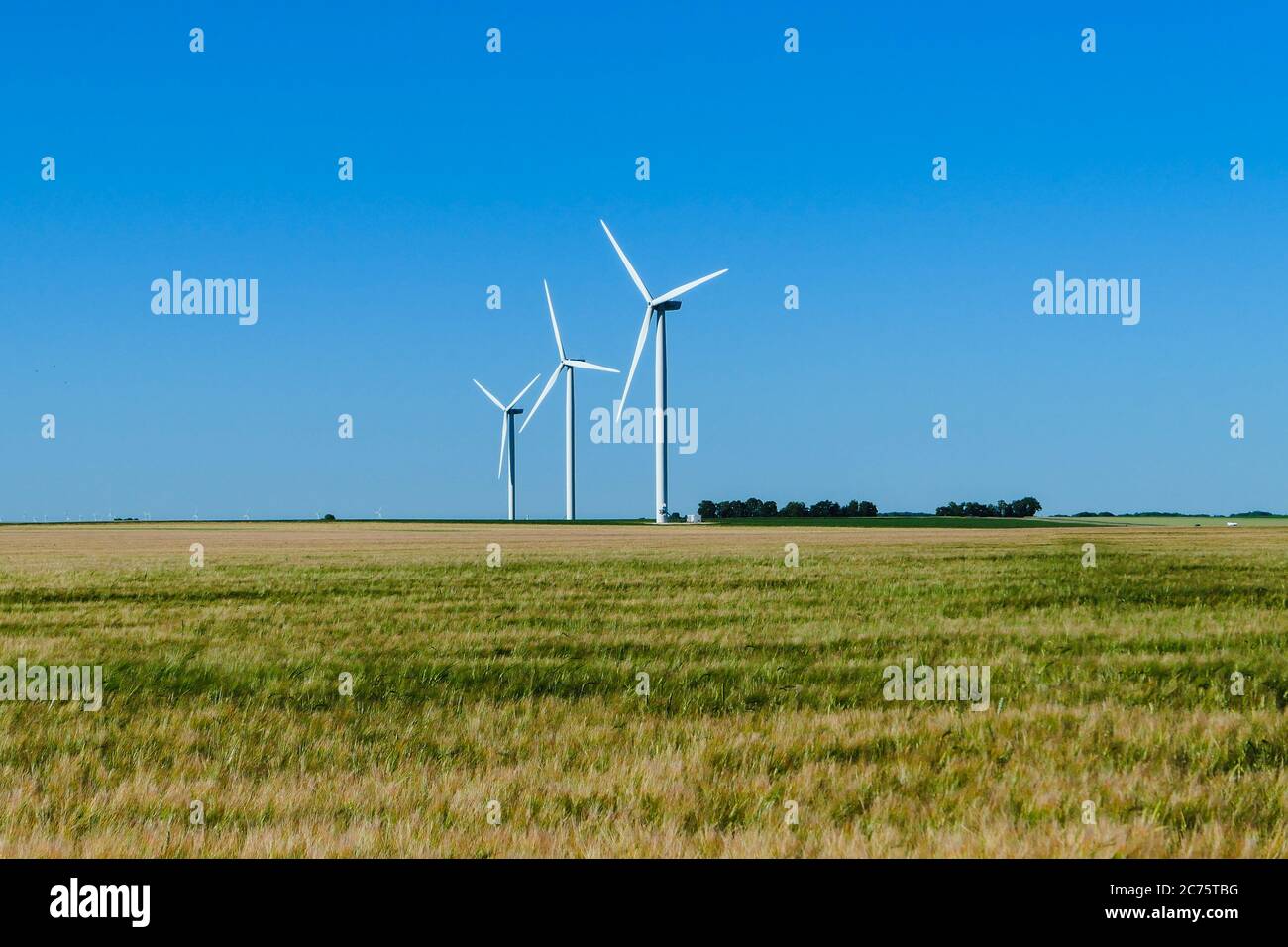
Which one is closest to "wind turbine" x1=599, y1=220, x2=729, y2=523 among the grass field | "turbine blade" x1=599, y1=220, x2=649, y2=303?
"turbine blade" x1=599, y1=220, x2=649, y2=303

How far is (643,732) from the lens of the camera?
10.2 metres

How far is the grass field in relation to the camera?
6.86 m

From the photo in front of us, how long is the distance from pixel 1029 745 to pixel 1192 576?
1065 inches

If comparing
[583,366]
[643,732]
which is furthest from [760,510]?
[643,732]

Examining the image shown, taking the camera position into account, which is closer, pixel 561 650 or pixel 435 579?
pixel 561 650

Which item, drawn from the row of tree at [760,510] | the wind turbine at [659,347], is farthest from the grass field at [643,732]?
the row of tree at [760,510]

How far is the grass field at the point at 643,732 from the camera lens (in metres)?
6.86

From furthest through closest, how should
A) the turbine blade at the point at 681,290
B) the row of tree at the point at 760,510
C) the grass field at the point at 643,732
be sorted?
1. the row of tree at the point at 760,510
2. the turbine blade at the point at 681,290
3. the grass field at the point at 643,732

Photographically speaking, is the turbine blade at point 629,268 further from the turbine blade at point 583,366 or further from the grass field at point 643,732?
the grass field at point 643,732

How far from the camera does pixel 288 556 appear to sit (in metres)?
47.0

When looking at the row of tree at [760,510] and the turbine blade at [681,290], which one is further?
the row of tree at [760,510]

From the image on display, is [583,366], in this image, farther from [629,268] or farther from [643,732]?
[643,732]
